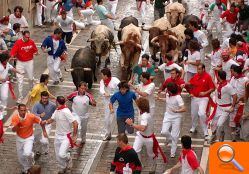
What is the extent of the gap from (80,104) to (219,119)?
331 centimetres

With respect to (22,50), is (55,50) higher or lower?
lower

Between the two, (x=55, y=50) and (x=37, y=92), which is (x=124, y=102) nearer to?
(x=37, y=92)

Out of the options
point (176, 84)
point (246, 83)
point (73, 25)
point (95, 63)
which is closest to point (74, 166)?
point (176, 84)

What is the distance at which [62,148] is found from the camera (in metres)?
14.5

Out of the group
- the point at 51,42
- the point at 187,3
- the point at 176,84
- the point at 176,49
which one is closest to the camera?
the point at 176,84

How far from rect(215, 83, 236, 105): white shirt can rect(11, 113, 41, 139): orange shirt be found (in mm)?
4319

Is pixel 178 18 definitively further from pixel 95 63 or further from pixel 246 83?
pixel 246 83

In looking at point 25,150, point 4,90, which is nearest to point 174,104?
point 25,150

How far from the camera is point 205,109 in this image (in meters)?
16.3

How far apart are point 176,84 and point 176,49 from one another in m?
5.44

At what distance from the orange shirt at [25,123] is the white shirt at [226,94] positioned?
4319 millimetres

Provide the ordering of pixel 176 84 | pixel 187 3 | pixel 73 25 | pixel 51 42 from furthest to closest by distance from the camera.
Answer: pixel 187 3 < pixel 73 25 < pixel 51 42 < pixel 176 84

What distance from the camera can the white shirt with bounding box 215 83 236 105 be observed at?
15.6 metres

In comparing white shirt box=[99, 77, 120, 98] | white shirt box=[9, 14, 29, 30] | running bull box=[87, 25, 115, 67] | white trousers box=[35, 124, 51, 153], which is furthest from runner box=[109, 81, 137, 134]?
white shirt box=[9, 14, 29, 30]
